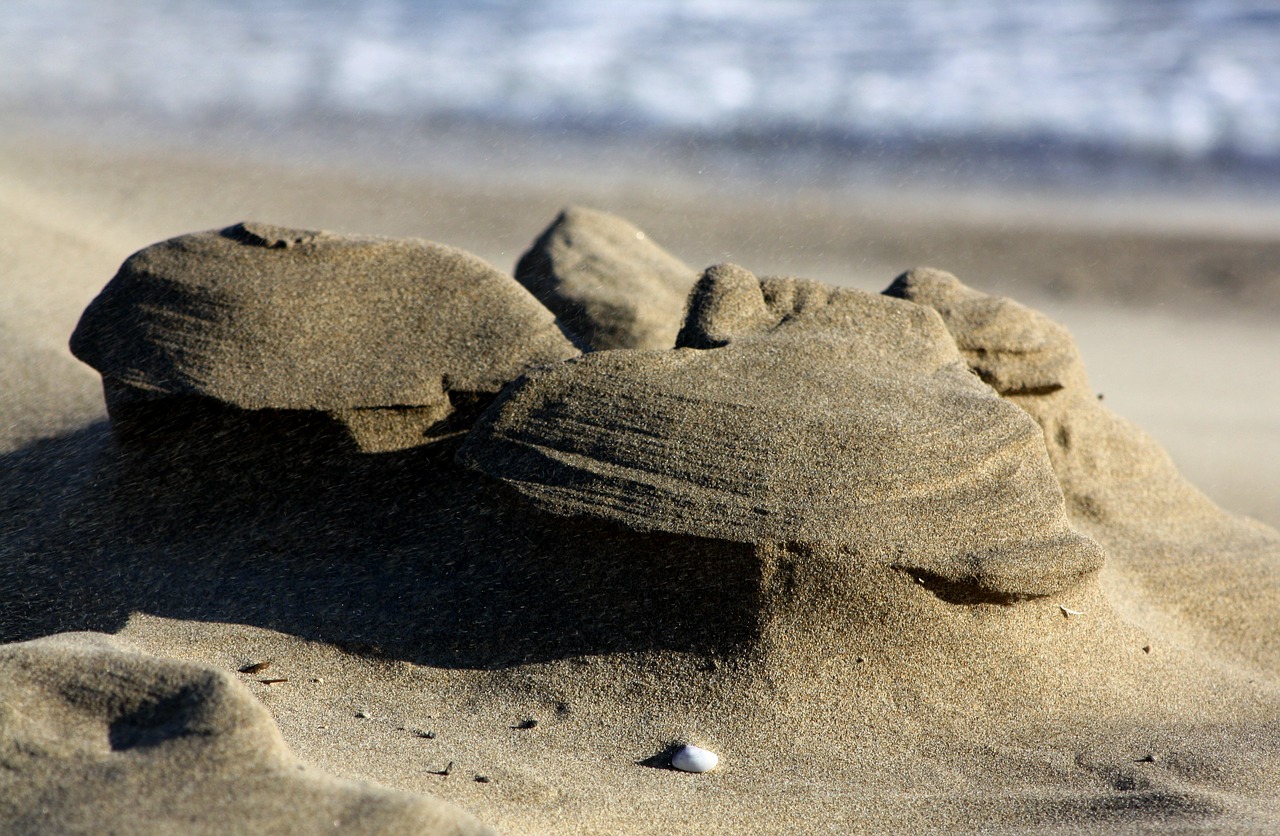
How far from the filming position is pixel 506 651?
7.36ft

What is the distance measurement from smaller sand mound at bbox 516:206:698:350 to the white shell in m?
1.78

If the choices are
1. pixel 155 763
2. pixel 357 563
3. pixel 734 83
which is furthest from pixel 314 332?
pixel 734 83

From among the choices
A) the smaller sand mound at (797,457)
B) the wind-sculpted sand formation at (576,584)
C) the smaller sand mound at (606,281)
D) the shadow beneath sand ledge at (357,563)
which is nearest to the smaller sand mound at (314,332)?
the wind-sculpted sand formation at (576,584)

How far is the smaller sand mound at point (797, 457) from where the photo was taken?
2133mm

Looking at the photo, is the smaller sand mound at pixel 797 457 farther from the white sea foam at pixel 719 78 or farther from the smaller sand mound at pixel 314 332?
the white sea foam at pixel 719 78

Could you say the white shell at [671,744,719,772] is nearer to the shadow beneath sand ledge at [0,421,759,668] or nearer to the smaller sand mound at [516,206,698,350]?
the shadow beneath sand ledge at [0,421,759,668]

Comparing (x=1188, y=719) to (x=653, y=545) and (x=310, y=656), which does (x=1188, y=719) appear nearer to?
(x=653, y=545)

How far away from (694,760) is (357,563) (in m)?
0.92

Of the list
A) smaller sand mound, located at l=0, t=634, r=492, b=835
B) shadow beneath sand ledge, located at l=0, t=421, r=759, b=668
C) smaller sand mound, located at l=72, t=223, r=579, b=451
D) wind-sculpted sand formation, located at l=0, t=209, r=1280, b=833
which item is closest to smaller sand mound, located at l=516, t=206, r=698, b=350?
smaller sand mound, located at l=72, t=223, r=579, b=451

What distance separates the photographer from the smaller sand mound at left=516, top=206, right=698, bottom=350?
374 centimetres

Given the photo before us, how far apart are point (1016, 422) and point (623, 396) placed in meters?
Answer: 0.80

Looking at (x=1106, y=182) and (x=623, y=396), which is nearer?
(x=623, y=396)

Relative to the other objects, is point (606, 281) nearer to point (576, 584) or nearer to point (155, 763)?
point (576, 584)

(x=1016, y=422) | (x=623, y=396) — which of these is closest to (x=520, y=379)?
(x=623, y=396)
